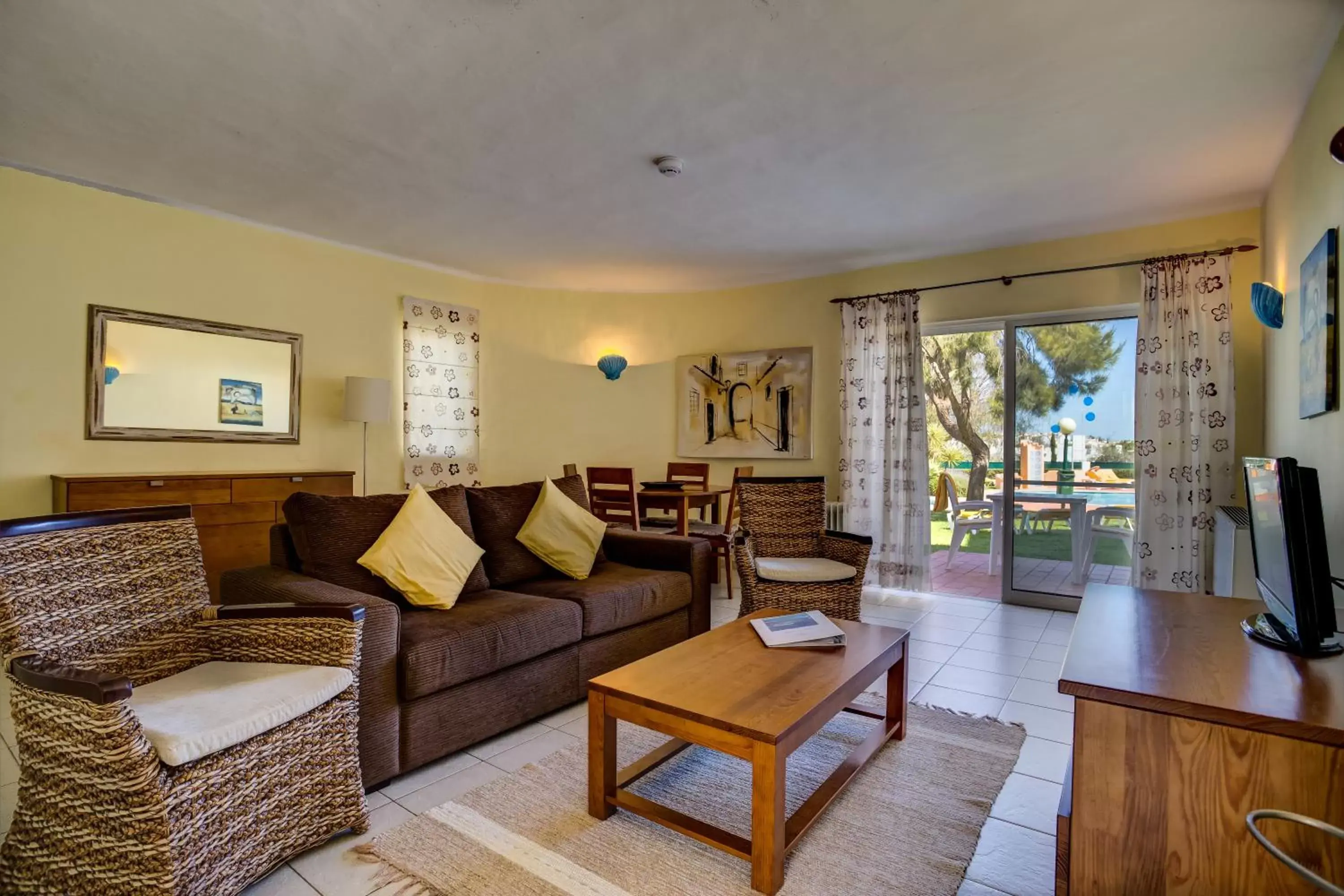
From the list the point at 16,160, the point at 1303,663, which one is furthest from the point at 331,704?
the point at 16,160

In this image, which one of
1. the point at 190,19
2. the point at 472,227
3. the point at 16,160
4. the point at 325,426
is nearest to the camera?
the point at 190,19

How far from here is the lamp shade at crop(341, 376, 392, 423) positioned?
461 cm

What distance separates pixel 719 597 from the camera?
4828mm

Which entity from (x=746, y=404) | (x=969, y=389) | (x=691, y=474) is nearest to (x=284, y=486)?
Answer: (x=691, y=474)

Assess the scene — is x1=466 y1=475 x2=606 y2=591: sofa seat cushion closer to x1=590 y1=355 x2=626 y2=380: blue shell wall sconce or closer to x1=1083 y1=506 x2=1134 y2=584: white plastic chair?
x1=590 y1=355 x2=626 y2=380: blue shell wall sconce

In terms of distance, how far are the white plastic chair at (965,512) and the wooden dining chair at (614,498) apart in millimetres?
2522

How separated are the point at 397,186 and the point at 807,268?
10.4 ft

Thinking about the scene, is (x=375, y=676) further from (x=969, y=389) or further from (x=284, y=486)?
(x=969, y=389)

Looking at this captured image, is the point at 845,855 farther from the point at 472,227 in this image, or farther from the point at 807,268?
the point at 807,268

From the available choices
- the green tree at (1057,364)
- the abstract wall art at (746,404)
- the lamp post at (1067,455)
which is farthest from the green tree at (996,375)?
the abstract wall art at (746,404)

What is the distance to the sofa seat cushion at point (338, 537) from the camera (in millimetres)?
2465

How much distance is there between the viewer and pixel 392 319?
5098mm

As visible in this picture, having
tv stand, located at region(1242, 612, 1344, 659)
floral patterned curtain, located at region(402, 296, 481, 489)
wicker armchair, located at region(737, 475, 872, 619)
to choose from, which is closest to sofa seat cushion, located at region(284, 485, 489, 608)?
wicker armchair, located at region(737, 475, 872, 619)

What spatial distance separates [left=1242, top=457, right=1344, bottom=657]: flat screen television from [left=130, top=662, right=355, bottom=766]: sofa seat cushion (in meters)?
2.25
